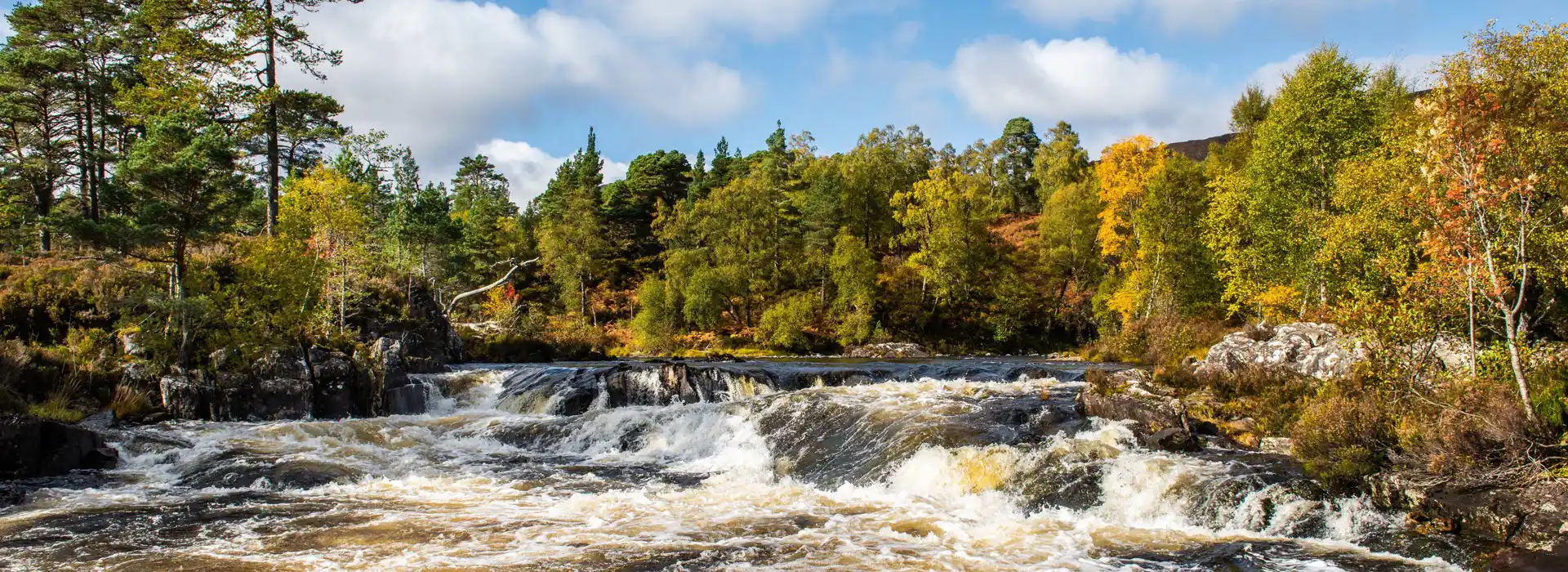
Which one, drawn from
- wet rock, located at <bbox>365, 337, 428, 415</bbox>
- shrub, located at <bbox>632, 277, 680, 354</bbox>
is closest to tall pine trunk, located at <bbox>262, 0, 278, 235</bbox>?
wet rock, located at <bbox>365, 337, 428, 415</bbox>

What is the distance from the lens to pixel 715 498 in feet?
42.1

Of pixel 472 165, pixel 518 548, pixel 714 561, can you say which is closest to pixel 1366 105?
pixel 714 561

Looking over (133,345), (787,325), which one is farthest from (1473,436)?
(787,325)

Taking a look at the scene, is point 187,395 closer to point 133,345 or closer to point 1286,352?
point 133,345

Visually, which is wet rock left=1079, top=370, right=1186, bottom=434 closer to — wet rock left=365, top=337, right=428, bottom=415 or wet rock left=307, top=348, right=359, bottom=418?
wet rock left=365, top=337, right=428, bottom=415

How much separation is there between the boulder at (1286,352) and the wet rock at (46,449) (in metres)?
23.3

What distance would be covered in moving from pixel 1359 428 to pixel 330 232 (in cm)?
3277

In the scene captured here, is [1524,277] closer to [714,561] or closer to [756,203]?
[714,561]

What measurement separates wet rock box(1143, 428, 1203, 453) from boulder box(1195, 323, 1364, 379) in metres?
4.51

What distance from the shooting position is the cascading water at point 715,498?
367 inches

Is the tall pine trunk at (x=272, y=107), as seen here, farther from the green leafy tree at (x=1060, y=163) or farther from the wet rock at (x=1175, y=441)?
the green leafy tree at (x=1060, y=163)

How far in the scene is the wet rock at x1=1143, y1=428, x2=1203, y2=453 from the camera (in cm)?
1325

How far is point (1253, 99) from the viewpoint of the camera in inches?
1892

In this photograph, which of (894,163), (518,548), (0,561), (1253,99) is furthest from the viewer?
(894,163)
